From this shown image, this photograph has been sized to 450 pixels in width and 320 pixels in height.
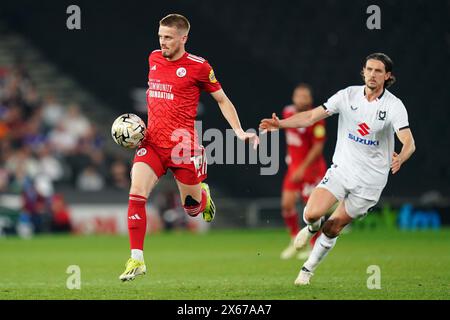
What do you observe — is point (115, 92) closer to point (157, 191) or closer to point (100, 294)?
point (157, 191)

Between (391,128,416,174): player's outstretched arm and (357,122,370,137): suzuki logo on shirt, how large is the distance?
39 centimetres

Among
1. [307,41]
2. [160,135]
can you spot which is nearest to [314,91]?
[307,41]

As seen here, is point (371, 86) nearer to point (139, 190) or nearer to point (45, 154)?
point (139, 190)

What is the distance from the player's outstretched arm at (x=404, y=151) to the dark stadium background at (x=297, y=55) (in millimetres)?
11027

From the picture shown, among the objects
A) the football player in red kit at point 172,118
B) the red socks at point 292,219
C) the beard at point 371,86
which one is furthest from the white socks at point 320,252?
the red socks at point 292,219

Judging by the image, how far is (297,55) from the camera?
21.6 m

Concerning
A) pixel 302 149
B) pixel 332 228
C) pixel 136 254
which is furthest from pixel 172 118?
pixel 302 149

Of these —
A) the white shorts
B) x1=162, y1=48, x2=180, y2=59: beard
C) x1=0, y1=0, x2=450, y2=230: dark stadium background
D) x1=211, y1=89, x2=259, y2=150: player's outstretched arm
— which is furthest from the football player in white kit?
x1=0, y1=0, x2=450, y2=230: dark stadium background

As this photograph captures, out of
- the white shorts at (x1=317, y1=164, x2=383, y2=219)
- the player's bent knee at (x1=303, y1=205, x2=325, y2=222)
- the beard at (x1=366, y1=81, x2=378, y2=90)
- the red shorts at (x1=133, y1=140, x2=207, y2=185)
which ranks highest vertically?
the beard at (x1=366, y1=81, x2=378, y2=90)

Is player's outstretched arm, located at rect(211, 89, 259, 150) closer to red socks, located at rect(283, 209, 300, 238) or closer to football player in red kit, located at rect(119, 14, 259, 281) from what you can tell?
football player in red kit, located at rect(119, 14, 259, 281)

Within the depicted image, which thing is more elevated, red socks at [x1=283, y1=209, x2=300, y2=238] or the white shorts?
the white shorts

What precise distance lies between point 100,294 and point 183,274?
8.77 ft

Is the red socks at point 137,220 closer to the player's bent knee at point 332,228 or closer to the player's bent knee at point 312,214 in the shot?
the player's bent knee at point 312,214

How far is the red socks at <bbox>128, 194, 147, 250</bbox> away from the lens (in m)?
9.05
